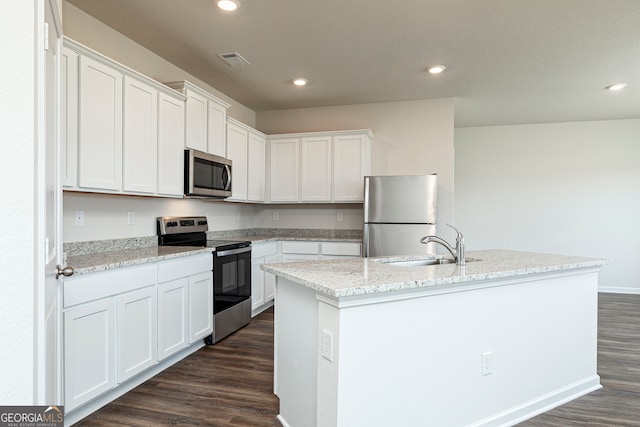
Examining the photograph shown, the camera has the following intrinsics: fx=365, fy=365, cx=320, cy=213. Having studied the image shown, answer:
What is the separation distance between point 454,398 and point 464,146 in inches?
202

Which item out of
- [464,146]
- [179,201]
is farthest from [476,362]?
[464,146]

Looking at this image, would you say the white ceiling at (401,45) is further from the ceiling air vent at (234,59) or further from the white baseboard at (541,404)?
the white baseboard at (541,404)

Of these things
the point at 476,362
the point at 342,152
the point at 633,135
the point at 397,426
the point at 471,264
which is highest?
the point at 633,135

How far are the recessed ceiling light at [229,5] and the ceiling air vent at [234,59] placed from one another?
0.77 meters

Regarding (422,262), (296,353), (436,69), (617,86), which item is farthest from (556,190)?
(296,353)

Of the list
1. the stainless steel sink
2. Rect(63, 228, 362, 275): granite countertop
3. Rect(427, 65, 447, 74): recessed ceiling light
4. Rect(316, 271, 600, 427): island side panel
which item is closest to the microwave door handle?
Rect(63, 228, 362, 275): granite countertop

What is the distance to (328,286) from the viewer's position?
1.51 m

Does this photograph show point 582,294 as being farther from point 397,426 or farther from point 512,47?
point 512,47

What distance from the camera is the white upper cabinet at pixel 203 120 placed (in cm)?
329

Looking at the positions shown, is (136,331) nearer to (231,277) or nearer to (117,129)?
(231,277)

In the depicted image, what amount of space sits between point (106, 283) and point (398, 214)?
9.80 ft

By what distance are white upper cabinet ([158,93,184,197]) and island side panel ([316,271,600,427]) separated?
A: 205 cm

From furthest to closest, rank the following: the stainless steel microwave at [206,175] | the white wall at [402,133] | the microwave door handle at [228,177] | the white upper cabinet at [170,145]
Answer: the white wall at [402,133]
the microwave door handle at [228,177]
the stainless steel microwave at [206,175]
the white upper cabinet at [170,145]

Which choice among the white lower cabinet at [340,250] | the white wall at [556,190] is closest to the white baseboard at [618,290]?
the white wall at [556,190]
